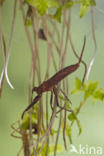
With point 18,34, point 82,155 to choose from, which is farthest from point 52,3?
point 82,155

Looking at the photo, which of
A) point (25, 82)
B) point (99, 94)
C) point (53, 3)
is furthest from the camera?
point (25, 82)

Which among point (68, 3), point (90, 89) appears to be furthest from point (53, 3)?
point (90, 89)

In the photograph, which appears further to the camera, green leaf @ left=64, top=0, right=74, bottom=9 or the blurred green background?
the blurred green background

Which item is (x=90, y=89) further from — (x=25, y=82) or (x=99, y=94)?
(x=25, y=82)

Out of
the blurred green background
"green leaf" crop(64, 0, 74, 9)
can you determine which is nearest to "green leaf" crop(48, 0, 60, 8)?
"green leaf" crop(64, 0, 74, 9)

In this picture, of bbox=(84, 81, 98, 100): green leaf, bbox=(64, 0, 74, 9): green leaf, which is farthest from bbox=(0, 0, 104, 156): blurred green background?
bbox=(64, 0, 74, 9): green leaf

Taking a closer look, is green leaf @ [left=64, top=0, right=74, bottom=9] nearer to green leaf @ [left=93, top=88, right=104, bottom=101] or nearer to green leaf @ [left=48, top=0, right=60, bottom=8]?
green leaf @ [left=48, top=0, right=60, bottom=8]

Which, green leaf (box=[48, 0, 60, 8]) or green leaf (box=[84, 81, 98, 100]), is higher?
green leaf (box=[48, 0, 60, 8])

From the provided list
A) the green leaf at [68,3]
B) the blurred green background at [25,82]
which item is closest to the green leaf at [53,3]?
the green leaf at [68,3]

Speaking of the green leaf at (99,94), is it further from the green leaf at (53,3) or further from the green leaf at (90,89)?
the green leaf at (53,3)

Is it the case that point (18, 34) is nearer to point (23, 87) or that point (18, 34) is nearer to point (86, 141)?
point (23, 87)
